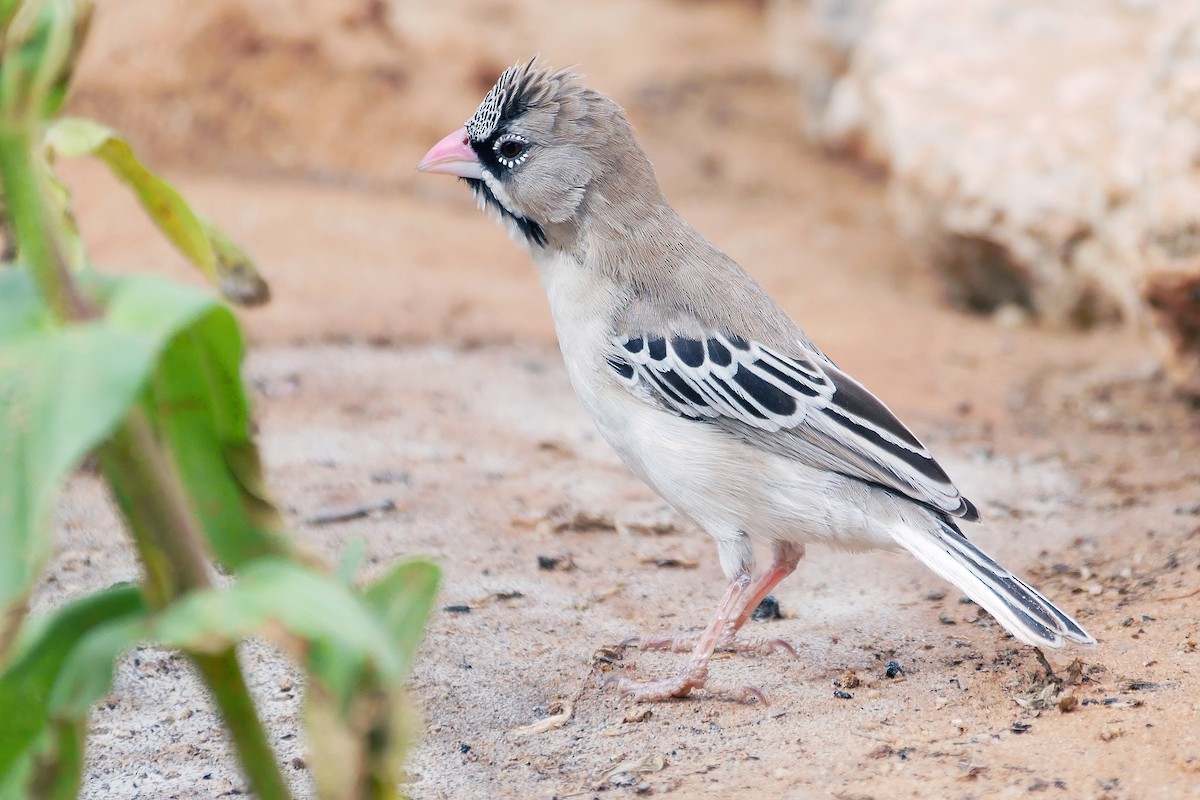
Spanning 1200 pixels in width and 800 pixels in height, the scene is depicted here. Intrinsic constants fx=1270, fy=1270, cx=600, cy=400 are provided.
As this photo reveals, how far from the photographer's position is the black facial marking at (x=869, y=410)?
4.33 meters

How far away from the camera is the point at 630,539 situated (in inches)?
219

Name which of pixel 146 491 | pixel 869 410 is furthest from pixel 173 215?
pixel 869 410

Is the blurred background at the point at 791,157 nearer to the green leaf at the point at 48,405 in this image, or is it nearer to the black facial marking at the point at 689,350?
the black facial marking at the point at 689,350

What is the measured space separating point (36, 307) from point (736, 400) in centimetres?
265

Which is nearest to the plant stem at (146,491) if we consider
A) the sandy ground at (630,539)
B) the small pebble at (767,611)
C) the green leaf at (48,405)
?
the green leaf at (48,405)

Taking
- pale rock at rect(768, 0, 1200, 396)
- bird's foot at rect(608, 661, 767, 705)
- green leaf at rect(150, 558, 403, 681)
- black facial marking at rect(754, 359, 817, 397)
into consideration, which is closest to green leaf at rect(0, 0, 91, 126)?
green leaf at rect(150, 558, 403, 681)

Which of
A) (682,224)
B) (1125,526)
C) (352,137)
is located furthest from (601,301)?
(352,137)

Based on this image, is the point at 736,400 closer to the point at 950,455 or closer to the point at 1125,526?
the point at 1125,526

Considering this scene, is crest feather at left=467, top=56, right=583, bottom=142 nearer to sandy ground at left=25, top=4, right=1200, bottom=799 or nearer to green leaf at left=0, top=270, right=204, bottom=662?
sandy ground at left=25, top=4, right=1200, bottom=799

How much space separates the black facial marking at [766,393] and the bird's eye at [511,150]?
1.20 metres

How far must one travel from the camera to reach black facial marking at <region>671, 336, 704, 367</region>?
4441 mm

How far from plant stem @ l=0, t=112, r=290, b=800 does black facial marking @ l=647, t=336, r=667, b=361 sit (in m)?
2.33

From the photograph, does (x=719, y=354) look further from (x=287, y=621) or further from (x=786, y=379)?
(x=287, y=621)

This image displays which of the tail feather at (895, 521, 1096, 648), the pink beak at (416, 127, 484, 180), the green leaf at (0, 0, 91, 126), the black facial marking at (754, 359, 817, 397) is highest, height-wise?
the green leaf at (0, 0, 91, 126)
